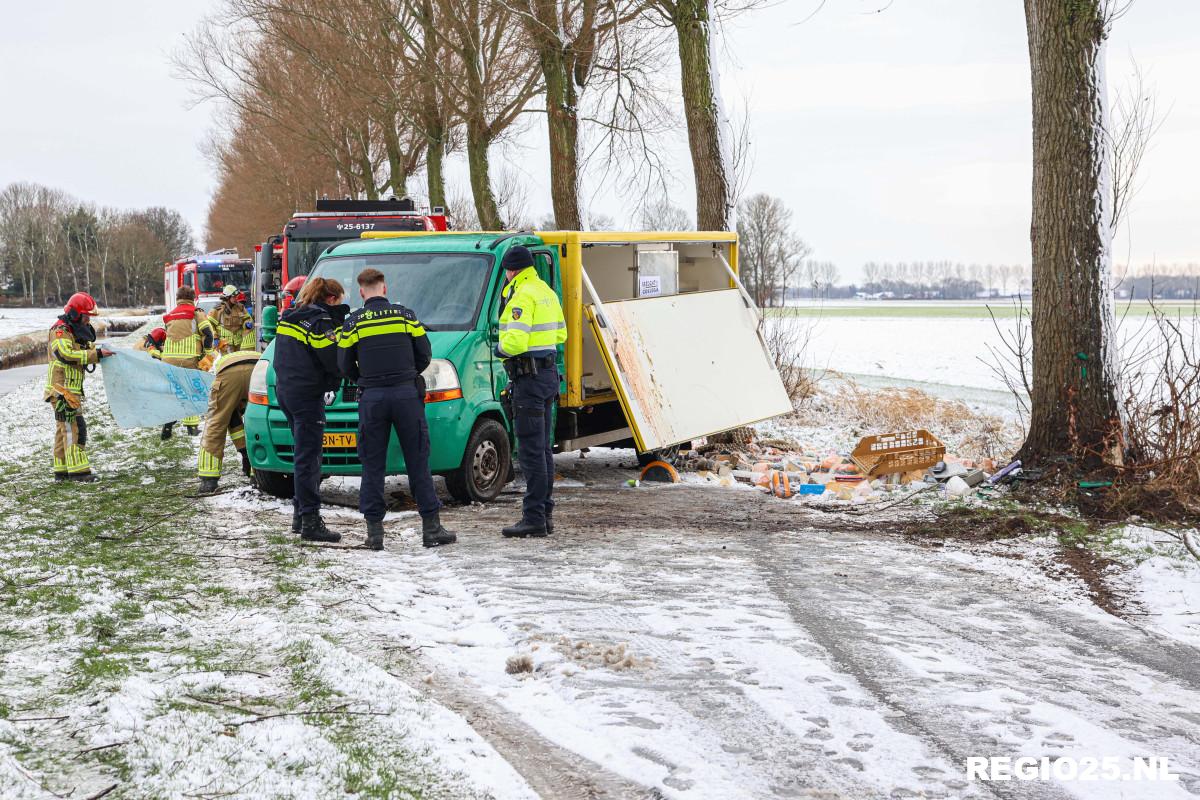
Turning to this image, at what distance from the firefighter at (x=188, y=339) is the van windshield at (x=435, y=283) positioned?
3.72m

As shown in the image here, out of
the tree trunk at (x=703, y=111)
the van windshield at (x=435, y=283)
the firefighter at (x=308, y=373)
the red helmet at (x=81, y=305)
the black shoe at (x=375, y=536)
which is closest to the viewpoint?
the black shoe at (x=375, y=536)

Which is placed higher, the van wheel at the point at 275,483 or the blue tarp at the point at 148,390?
the blue tarp at the point at 148,390

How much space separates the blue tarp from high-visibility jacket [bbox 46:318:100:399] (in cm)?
50

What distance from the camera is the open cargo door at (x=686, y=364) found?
9797 millimetres

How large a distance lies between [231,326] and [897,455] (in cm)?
813

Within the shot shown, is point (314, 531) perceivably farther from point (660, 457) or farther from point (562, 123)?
point (562, 123)

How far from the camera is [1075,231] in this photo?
874 cm

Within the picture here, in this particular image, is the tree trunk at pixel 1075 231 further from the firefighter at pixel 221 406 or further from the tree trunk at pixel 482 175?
the tree trunk at pixel 482 175

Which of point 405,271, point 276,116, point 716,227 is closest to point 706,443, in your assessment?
point 716,227

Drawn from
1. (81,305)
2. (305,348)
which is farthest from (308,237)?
(305,348)

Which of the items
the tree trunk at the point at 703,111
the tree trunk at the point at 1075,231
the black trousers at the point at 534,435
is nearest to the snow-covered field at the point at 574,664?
the black trousers at the point at 534,435

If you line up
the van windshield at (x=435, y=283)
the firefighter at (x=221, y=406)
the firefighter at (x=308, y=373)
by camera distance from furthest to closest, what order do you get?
the firefighter at (x=221, y=406), the van windshield at (x=435, y=283), the firefighter at (x=308, y=373)

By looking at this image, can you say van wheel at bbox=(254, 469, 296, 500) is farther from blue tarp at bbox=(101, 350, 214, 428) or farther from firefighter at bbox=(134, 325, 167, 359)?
firefighter at bbox=(134, 325, 167, 359)

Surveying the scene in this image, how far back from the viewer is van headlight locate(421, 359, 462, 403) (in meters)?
8.51
